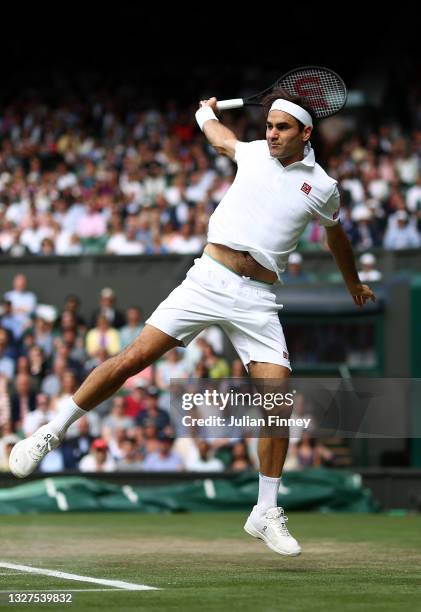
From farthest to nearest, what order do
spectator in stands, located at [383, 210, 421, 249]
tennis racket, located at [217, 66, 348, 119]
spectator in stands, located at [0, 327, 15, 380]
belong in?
spectator in stands, located at [383, 210, 421, 249], spectator in stands, located at [0, 327, 15, 380], tennis racket, located at [217, 66, 348, 119]

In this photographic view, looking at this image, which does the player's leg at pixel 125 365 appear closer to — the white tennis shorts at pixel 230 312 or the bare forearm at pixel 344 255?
the white tennis shorts at pixel 230 312

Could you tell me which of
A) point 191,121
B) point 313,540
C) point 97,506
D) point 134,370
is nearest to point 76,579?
point 134,370

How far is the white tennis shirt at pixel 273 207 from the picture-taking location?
22.5 ft

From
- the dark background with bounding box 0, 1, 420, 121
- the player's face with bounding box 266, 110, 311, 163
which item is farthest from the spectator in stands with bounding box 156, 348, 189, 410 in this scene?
the dark background with bounding box 0, 1, 420, 121

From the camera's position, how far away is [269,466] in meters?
6.92

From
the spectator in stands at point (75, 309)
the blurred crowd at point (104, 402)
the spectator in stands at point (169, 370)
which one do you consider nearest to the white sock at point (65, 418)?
the blurred crowd at point (104, 402)

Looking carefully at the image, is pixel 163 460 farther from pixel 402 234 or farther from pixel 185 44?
pixel 185 44

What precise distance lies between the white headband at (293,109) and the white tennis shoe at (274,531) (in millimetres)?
2092

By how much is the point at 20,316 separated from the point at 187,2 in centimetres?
1529

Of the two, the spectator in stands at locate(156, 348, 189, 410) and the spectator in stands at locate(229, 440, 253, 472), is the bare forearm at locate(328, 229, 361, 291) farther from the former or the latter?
the spectator in stands at locate(156, 348, 189, 410)

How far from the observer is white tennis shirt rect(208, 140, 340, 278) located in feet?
22.5

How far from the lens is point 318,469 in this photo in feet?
43.9

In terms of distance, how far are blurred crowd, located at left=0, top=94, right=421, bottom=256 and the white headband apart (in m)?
9.83

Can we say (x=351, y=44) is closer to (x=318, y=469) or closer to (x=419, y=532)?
(x=318, y=469)
